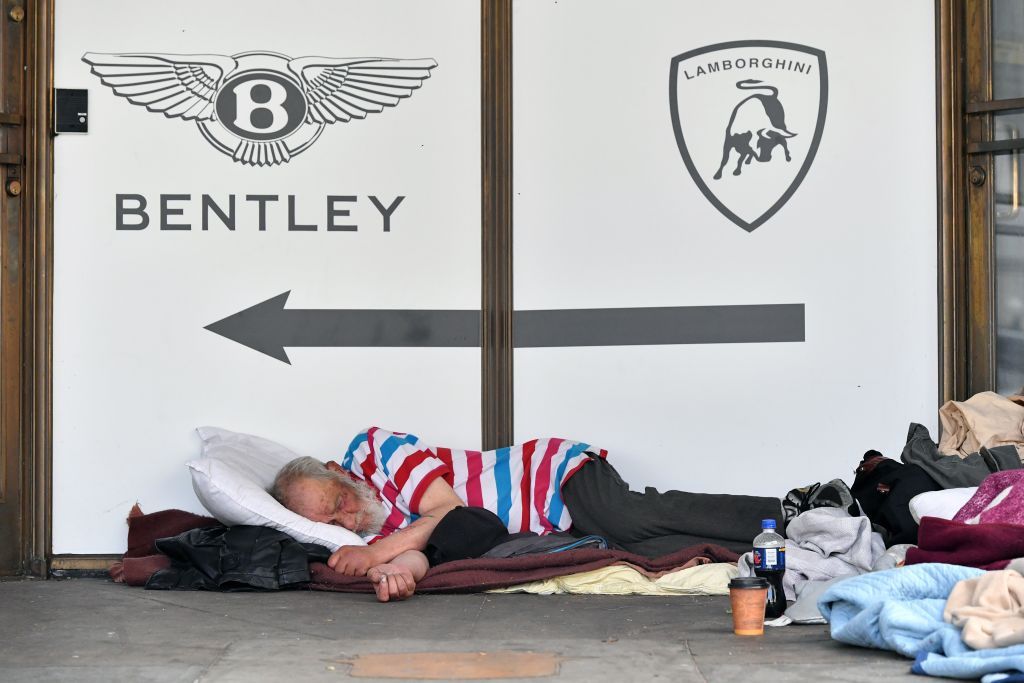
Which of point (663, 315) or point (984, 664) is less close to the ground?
point (663, 315)

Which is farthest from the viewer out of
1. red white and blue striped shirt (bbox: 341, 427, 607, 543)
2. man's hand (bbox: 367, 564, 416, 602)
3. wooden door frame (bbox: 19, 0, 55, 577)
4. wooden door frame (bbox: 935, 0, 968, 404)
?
wooden door frame (bbox: 935, 0, 968, 404)

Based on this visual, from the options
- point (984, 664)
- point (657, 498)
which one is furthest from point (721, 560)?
point (984, 664)

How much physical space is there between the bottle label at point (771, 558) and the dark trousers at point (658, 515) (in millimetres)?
710

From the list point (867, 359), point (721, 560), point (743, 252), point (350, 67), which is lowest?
point (721, 560)

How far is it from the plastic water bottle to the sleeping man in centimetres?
67

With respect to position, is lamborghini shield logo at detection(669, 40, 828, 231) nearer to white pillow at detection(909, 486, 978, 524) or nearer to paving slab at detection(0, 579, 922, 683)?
white pillow at detection(909, 486, 978, 524)

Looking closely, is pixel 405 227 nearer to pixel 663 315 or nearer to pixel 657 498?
pixel 663 315

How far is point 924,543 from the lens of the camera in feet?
10.4

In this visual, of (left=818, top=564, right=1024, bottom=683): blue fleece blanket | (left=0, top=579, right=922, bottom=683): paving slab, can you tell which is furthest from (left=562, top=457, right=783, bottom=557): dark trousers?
(left=818, top=564, right=1024, bottom=683): blue fleece blanket

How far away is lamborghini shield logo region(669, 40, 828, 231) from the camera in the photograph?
459cm

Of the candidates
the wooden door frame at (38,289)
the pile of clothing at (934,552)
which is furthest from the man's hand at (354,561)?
the pile of clothing at (934,552)

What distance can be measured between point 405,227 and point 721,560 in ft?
5.70

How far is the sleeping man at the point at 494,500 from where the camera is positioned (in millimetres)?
3988

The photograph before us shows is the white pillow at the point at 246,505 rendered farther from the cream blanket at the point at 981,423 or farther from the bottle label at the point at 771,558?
the cream blanket at the point at 981,423
